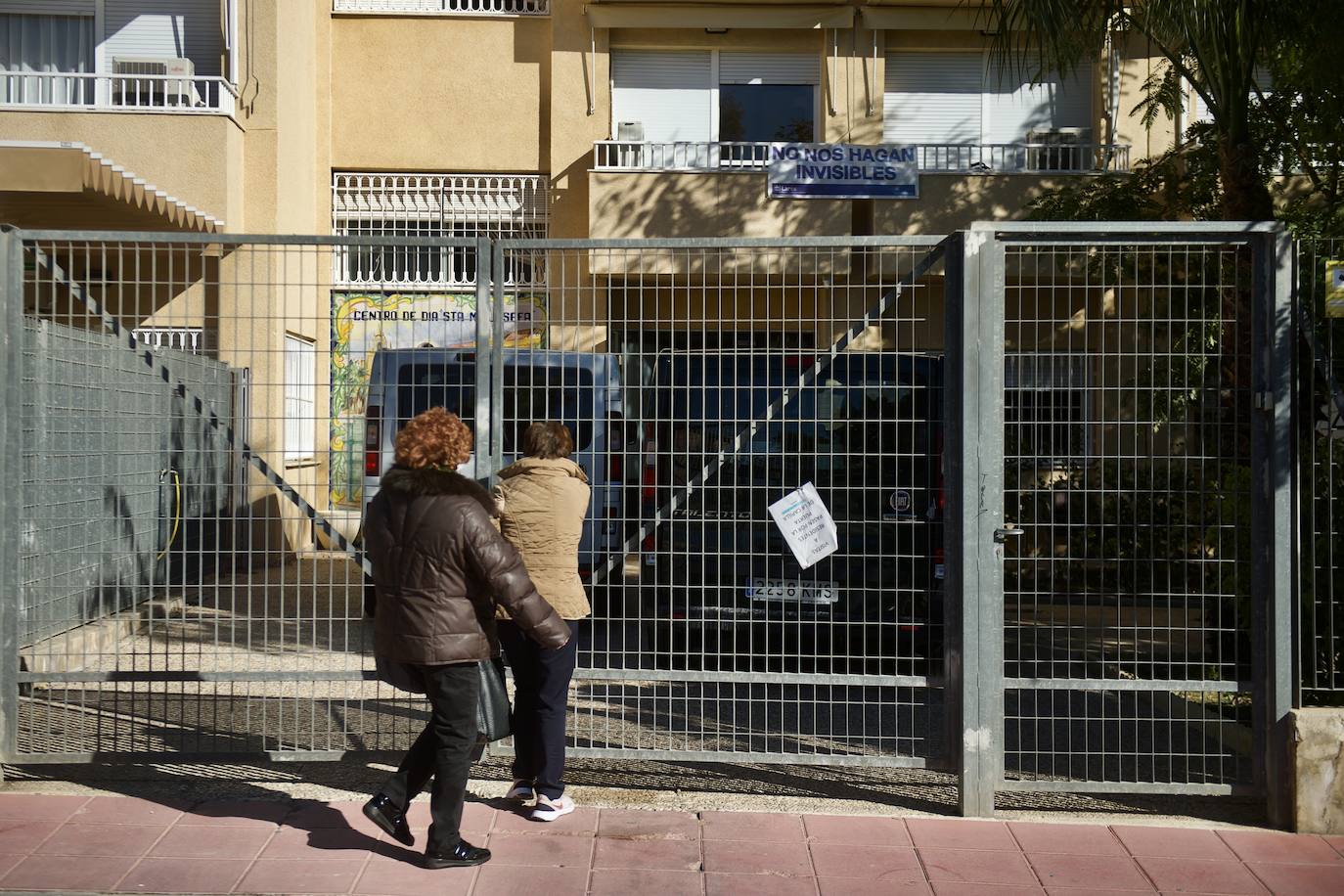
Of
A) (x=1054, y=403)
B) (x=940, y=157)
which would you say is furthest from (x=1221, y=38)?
(x=940, y=157)

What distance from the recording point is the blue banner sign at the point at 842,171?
14953 mm

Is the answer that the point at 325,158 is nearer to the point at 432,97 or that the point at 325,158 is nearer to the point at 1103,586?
the point at 432,97

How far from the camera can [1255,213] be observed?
8047 mm

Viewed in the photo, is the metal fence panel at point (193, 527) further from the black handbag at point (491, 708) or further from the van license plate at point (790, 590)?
the van license plate at point (790, 590)

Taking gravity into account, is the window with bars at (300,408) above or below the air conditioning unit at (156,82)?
below

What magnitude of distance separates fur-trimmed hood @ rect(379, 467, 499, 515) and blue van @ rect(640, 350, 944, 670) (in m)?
1.12

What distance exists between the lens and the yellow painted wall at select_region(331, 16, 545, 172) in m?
16.1

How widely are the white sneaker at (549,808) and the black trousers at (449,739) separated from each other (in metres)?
0.58

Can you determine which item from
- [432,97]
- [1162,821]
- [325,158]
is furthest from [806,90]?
[1162,821]

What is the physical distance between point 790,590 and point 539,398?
161 centimetres

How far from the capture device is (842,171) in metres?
15.1

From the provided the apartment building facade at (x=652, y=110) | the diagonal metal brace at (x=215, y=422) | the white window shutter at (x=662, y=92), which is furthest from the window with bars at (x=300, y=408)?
the white window shutter at (x=662, y=92)

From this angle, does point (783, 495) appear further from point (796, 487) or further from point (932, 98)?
point (932, 98)

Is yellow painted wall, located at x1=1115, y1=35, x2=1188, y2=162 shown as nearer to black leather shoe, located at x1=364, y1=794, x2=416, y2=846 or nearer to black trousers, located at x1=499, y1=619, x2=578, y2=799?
black trousers, located at x1=499, y1=619, x2=578, y2=799
